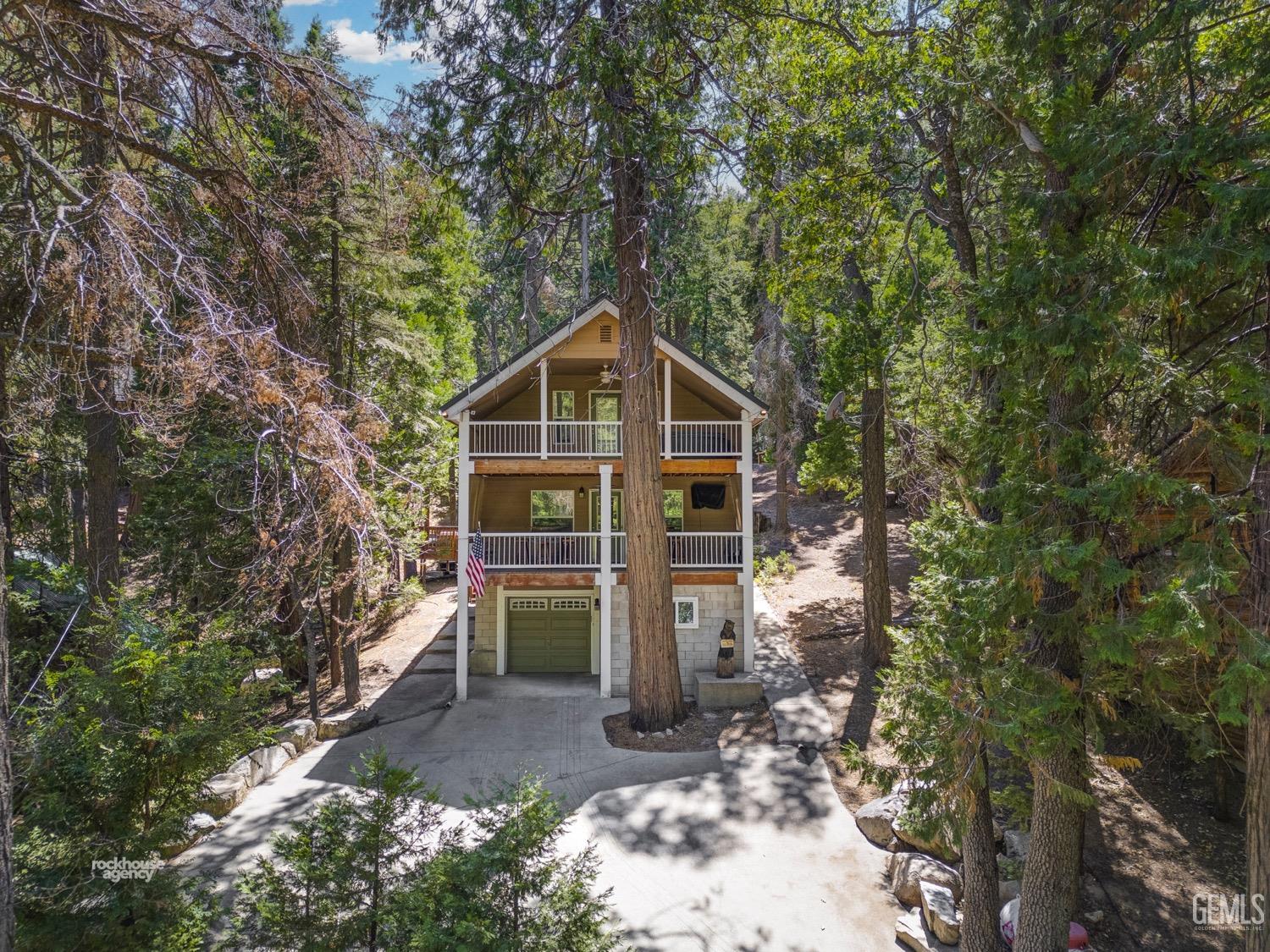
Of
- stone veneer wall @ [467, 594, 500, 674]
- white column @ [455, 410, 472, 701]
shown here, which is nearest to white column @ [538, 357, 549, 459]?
white column @ [455, 410, 472, 701]

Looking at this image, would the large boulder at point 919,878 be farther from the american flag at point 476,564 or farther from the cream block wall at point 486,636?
the cream block wall at point 486,636

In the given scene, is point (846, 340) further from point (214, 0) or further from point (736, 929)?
point (214, 0)

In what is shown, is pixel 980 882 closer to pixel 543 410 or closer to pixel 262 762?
pixel 262 762

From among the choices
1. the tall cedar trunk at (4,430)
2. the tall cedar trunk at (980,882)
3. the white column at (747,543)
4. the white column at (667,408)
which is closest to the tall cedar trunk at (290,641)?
the tall cedar trunk at (4,430)

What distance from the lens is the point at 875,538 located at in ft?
45.8

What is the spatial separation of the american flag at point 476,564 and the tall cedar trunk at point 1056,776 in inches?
374

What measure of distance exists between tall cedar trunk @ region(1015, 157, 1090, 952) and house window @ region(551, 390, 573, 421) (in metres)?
11.4

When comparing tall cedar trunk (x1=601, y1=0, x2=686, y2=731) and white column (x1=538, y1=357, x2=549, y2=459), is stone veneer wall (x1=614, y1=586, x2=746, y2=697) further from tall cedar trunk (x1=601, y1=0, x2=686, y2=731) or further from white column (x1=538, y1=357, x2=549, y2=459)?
white column (x1=538, y1=357, x2=549, y2=459)

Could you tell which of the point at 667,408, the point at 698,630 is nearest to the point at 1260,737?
the point at 698,630

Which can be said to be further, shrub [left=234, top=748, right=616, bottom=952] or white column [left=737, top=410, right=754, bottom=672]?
white column [left=737, top=410, right=754, bottom=672]

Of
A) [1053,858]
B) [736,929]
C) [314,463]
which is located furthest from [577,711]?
[314,463]

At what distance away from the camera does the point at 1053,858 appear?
18.8ft

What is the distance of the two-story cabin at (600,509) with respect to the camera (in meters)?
13.7

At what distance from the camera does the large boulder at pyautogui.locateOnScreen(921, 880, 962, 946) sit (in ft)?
21.8
